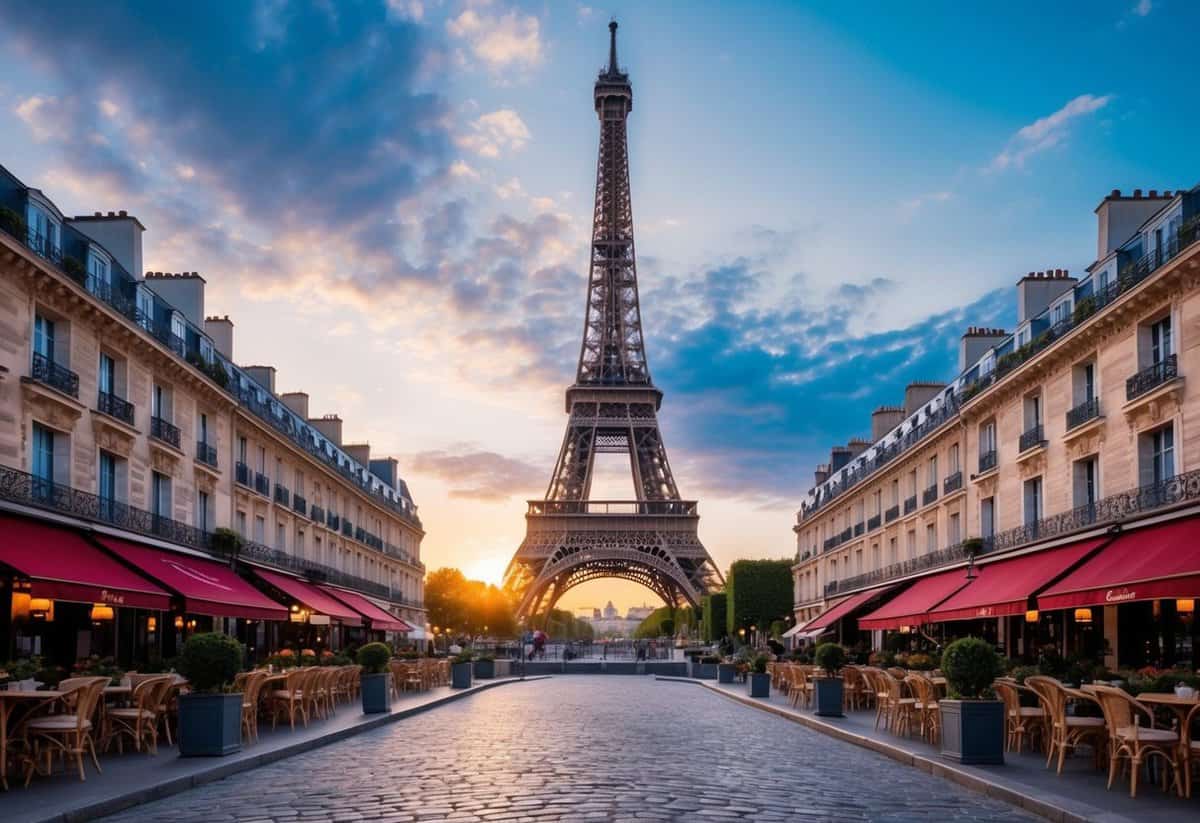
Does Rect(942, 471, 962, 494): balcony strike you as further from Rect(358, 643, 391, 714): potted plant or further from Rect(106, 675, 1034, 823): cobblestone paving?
Rect(358, 643, 391, 714): potted plant

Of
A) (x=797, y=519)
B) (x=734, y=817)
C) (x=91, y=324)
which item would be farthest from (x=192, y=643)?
(x=797, y=519)

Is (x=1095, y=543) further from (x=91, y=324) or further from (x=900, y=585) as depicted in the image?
(x=91, y=324)

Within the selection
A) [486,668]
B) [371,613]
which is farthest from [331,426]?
[371,613]

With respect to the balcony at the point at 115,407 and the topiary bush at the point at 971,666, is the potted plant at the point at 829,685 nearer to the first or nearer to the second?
the topiary bush at the point at 971,666

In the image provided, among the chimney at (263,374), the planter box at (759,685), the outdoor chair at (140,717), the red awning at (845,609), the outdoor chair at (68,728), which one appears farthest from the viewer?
the chimney at (263,374)

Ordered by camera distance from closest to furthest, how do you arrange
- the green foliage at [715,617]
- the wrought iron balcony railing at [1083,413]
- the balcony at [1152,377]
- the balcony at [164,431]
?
the balcony at [1152,377], the wrought iron balcony railing at [1083,413], the balcony at [164,431], the green foliage at [715,617]

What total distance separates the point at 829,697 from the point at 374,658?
25.5 feet

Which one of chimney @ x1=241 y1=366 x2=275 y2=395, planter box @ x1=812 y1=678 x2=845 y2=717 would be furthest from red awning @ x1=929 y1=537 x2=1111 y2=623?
chimney @ x1=241 y1=366 x2=275 y2=395

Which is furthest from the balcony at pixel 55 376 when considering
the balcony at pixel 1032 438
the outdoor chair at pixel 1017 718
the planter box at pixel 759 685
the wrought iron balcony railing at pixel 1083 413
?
the balcony at pixel 1032 438

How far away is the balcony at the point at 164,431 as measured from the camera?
24125 millimetres

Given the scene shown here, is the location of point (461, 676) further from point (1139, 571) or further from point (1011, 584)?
point (1139, 571)

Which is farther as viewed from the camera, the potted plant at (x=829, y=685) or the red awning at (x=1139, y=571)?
the potted plant at (x=829, y=685)

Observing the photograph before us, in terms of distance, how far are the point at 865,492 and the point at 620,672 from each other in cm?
1373

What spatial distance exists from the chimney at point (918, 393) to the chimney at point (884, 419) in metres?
2.97
